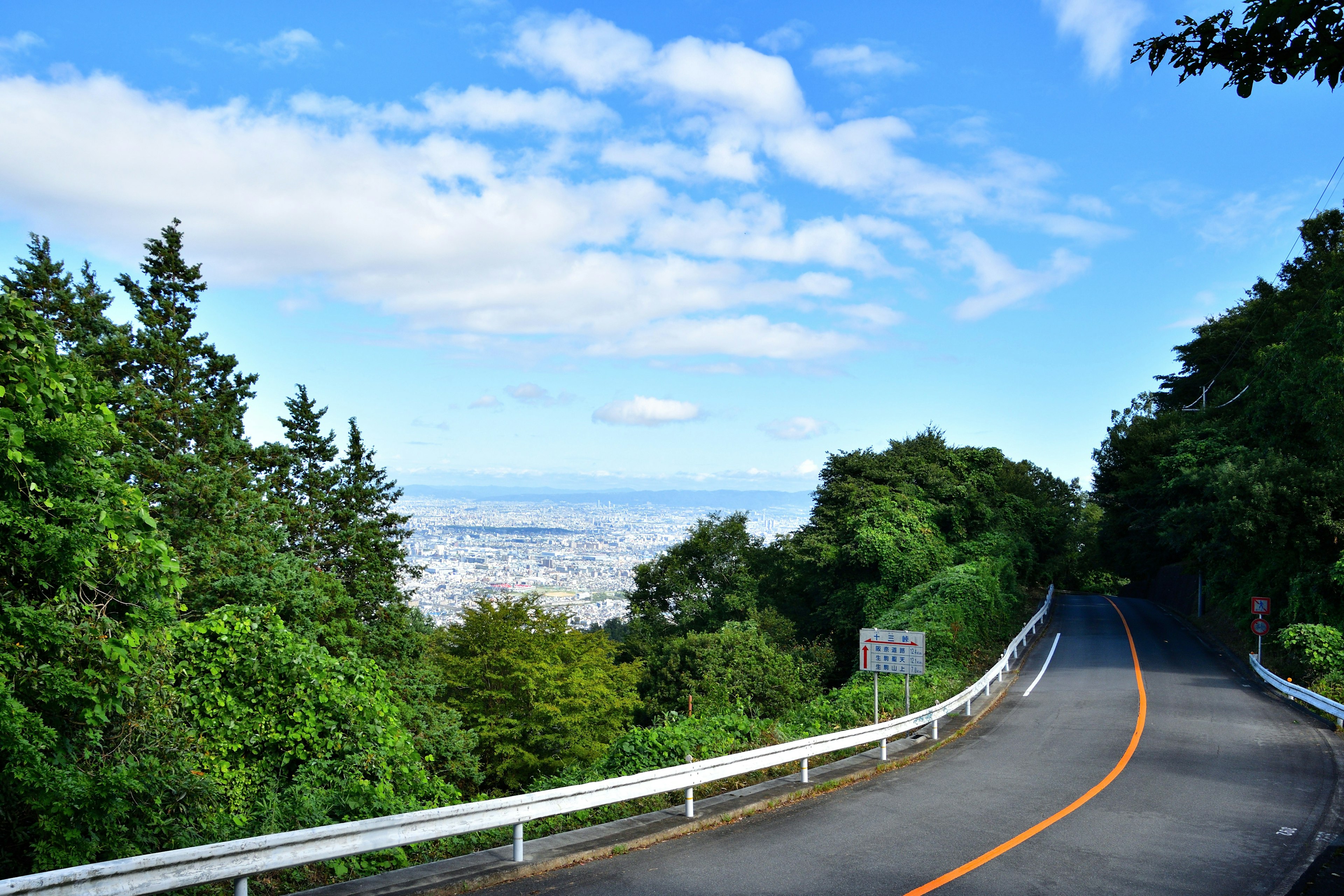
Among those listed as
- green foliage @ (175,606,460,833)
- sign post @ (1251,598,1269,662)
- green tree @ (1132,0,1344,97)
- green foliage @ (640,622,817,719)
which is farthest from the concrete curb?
sign post @ (1251,598,1269,662)

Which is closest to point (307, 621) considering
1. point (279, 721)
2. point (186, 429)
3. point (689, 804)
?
point (186, 429)

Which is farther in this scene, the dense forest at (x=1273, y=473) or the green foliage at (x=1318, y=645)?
the dense forest at (x=1273, y=473)

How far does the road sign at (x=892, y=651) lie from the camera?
13.9m

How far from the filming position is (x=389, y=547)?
120 ft

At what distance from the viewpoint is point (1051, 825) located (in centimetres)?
905

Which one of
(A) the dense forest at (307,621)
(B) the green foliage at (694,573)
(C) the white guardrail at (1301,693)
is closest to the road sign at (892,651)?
(A) the dense forest at (307,621)

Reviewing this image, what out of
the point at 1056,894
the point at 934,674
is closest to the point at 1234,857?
the point at 1056,894

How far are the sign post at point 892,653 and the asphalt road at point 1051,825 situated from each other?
150 centimetres

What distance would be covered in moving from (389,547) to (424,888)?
3257cm

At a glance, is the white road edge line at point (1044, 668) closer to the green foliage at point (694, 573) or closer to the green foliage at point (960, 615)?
the green foliage at point (960, 615)

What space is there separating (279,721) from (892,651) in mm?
10147

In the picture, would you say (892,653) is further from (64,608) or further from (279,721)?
(64,608)

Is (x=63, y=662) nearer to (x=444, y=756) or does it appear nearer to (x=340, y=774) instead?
(x=340, y=774)

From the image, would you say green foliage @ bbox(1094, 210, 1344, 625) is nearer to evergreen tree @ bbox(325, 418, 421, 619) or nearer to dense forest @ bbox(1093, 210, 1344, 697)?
dense forest @ bbox(1093, 210, 1344, 697)
